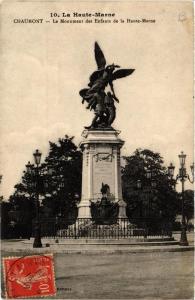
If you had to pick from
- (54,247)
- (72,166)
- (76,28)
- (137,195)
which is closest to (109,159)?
(54,247)

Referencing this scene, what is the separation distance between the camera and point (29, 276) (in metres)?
15.2

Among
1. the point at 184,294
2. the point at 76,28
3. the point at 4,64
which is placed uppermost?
the point at 76,28

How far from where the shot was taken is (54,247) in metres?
25.0

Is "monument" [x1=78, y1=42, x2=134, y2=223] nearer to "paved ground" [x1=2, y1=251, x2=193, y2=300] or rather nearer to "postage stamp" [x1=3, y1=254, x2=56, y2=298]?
"paved ground" [x1=2, y1=251, x2=193, y2=300]

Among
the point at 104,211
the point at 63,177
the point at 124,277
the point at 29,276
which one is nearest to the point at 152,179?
the point at 63,177

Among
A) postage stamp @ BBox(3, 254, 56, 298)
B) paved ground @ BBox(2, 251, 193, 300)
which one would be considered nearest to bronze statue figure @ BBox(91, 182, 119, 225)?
paved ground @ BBox(2, 251, 193, 300)

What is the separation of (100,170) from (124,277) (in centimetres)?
1460

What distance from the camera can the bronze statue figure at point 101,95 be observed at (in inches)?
1227

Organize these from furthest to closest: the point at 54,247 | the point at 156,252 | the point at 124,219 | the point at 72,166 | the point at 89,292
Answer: the point at 72,166 < the point at 124,219 < the point at 54,247 < the point at 156,252 < the point at 89,292

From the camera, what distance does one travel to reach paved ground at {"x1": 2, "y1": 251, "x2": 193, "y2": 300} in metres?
14.6

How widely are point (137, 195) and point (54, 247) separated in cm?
2658

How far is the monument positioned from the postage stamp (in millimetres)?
14250

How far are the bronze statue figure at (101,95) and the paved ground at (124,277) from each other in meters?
12.1

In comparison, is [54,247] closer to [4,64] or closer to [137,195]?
[4,64]
